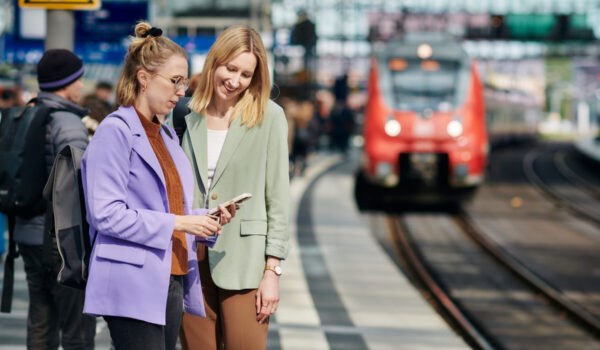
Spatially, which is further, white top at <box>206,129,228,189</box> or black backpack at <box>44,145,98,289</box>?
white top at <box>206,129,228,189</box>

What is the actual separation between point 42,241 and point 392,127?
1099 cm

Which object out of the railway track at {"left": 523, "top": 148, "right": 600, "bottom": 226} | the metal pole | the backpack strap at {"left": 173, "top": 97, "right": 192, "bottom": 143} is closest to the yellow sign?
the metal pole

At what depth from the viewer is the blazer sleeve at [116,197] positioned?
2.40 metres

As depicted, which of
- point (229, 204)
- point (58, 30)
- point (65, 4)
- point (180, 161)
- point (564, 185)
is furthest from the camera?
point (564, 185)

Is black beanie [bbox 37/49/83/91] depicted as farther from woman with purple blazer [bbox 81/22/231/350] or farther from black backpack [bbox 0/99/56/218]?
woman with purple blazer [bbox 81/22/231/350]

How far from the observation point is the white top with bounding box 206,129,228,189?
2.76 metres

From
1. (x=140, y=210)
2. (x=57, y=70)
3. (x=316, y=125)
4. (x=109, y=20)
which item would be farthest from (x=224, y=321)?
(x=316, y=125)

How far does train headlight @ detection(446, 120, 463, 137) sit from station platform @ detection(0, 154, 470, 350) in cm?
276

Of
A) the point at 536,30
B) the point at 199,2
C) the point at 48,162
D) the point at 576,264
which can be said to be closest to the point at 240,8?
the point at 199,2

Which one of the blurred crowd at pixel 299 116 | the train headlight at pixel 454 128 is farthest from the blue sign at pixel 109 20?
the train headlight at pixel 454 128

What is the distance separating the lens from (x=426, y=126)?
14320mm

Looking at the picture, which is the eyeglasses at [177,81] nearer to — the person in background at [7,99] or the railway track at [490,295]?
the railway track at [490,295]

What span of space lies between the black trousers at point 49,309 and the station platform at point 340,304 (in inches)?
51.1

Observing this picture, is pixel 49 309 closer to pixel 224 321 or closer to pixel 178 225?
pixel 224 321
